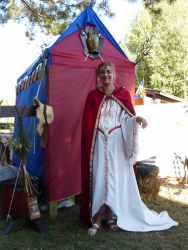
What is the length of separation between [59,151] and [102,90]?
1.02m

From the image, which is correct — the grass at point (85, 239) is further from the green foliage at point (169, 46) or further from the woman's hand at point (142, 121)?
the green foliage at point (169, 46)

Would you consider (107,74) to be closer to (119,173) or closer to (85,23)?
(119,173)

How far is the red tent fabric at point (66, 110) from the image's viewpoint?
3137mm

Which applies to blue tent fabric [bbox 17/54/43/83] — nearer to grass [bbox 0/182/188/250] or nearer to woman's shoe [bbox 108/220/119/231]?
grass [bbox 0/182/188/250]

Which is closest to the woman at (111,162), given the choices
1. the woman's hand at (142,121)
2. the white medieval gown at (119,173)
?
the white medieval gown at (119,173)

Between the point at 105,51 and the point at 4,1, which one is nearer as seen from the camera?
the point at 105,51

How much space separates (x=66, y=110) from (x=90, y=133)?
71cm

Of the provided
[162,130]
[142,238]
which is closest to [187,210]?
[142,238]

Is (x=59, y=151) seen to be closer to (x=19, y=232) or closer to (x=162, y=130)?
(x=19, y=232)

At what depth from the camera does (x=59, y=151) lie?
3184mm

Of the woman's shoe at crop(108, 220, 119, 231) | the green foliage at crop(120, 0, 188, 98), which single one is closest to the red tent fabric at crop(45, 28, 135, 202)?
the woman's shoe at crop(108, 220, 119, 231)

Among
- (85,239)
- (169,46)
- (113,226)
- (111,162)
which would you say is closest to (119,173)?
(111,162)

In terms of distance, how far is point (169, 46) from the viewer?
667 inches

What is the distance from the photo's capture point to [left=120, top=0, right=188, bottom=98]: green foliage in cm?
1639
